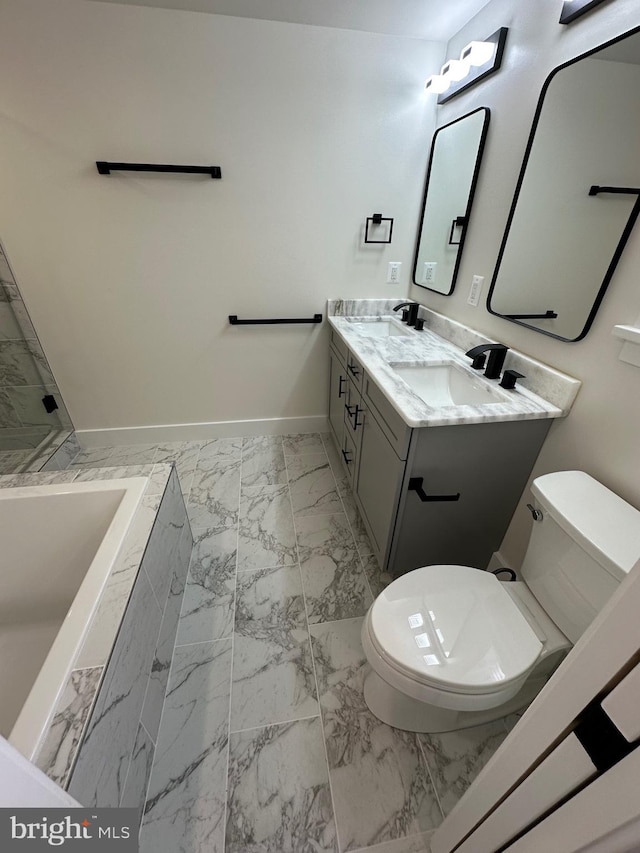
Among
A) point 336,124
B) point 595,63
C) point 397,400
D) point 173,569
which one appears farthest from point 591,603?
point 336,124

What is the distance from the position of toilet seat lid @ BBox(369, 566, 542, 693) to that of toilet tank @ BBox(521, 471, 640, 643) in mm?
105

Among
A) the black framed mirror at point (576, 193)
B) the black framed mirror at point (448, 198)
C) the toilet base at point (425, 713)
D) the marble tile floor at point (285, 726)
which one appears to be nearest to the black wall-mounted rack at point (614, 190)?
the black framed mirror at point (576, 193)

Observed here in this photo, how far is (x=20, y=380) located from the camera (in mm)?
2102

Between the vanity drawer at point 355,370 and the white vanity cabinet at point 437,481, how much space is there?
13mm

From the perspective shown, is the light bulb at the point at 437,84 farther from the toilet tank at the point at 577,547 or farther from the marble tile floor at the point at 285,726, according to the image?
the marble tile floor at the point at 285,726

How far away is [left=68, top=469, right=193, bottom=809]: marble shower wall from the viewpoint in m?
0.75

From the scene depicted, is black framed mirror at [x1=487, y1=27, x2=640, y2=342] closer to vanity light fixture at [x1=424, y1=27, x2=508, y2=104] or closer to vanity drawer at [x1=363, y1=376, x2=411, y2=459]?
vanity light fixture at [x1=424, y1=27, x2=508, y2=104]

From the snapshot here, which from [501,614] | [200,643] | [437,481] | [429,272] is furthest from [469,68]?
[200,643]

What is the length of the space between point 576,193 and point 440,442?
87 cm

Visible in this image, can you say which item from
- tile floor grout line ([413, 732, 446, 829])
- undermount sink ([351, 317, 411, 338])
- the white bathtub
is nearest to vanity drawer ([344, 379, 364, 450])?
undermount sink ([351, 317, 411, 338])

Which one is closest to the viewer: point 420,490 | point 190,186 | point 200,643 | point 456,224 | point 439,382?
point 420,490

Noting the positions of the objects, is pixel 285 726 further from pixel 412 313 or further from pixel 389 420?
pixel 412 313

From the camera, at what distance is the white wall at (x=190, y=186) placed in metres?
1.56

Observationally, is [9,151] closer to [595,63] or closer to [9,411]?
[9,411]
